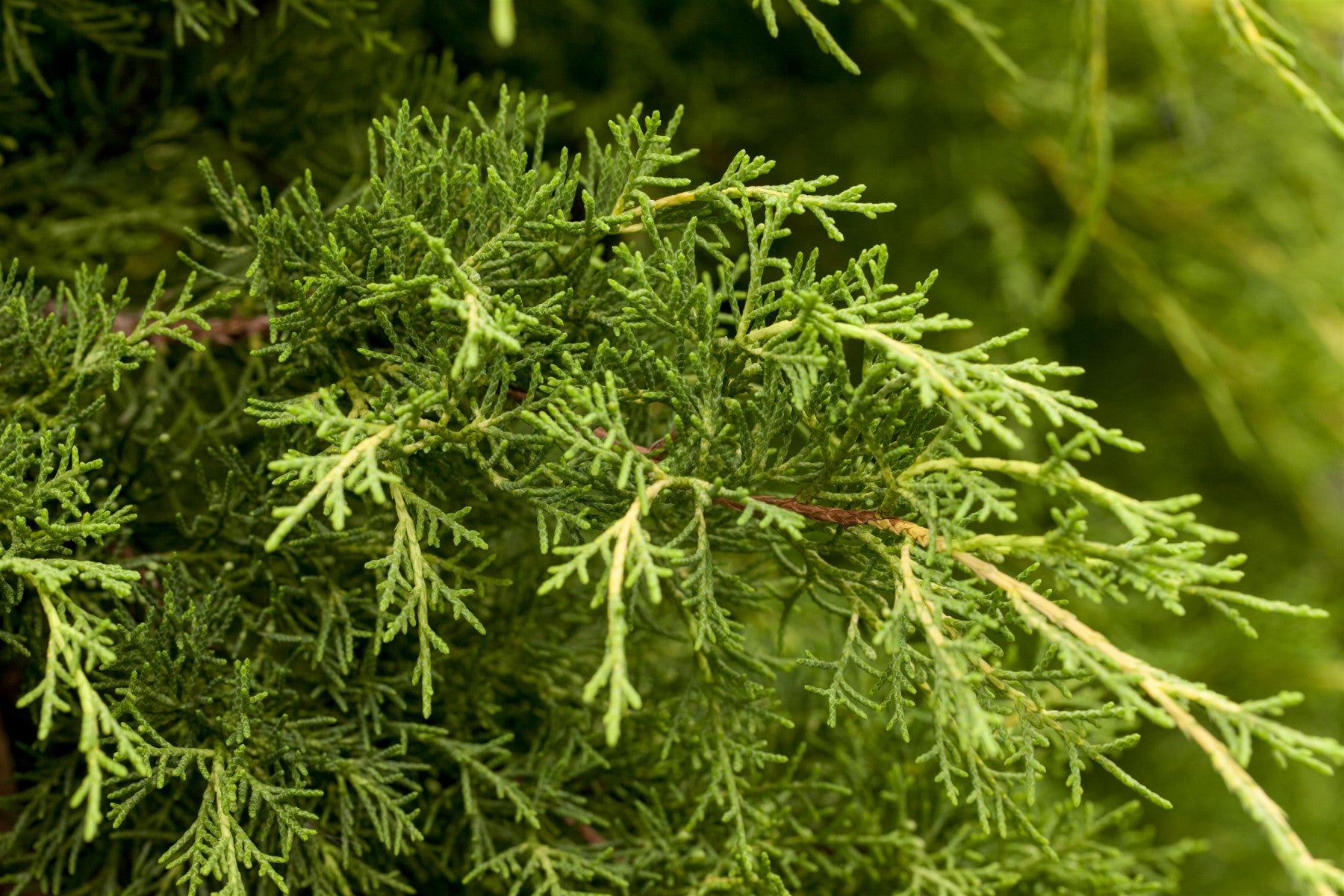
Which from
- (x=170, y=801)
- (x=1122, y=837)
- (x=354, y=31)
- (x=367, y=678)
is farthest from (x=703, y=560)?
(x=354, y=31)

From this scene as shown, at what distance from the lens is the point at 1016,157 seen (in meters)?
2.26

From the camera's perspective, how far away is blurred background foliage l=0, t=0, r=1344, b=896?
1319 millimetres

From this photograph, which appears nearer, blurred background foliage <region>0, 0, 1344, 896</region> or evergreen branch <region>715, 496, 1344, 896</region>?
evergreen branch <region>715, 496, 1344, 896</region>

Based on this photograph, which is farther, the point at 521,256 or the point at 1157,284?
the point at 1157,284

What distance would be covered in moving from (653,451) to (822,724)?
62 cm

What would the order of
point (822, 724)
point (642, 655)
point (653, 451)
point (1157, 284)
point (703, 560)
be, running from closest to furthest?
point (703, 560) < point (653, 451) < point (642, 655) < point (822, 724) < point (1157, 284)

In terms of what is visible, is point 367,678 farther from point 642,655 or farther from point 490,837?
point 642,655

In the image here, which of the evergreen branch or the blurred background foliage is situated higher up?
the evergreen branch

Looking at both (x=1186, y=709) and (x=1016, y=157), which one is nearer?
(x=1186, y=709)

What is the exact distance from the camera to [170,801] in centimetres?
98

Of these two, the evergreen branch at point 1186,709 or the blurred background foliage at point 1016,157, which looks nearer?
the evergreen branch at point 1186,709

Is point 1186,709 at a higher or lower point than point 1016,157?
higher

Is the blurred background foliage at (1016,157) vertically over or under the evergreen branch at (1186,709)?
under

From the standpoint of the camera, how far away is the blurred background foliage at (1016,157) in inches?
51.9
